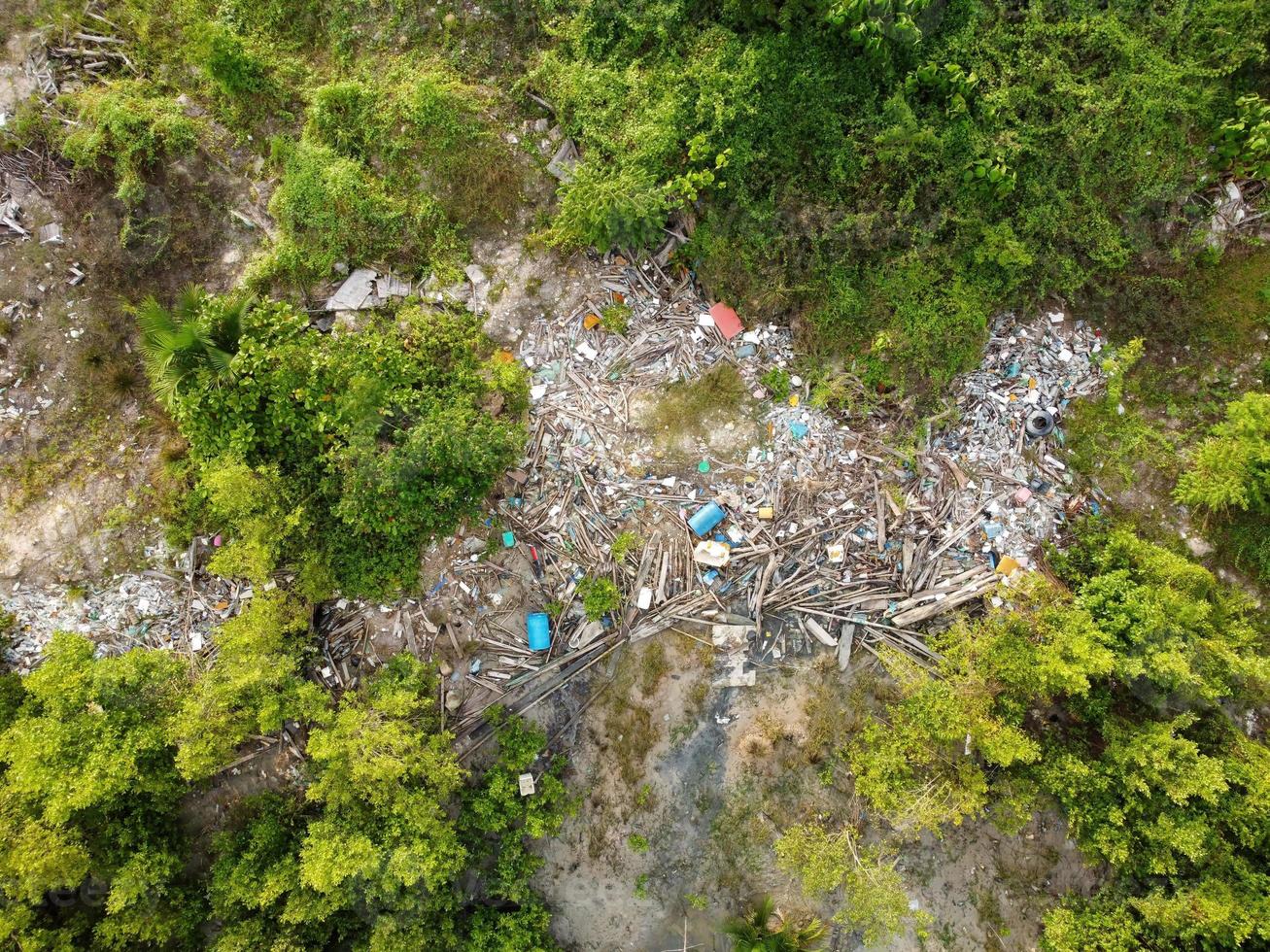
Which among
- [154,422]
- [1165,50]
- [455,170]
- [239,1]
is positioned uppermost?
[1165,50]

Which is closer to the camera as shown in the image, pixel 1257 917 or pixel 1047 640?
pixel 1257 917

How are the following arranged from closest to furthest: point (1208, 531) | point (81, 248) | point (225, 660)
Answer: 1. point (225, 660)
2. point (1208, 531)
3. point (81, 248)

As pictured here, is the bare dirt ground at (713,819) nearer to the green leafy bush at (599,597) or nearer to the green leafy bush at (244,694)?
the green leafy bush at (599,597)

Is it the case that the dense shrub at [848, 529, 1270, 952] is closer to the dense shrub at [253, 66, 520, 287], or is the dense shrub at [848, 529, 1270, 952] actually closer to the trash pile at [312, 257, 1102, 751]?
the trash pile at [312, 257, 1102, 751]

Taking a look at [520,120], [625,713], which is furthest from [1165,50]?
[625,713]

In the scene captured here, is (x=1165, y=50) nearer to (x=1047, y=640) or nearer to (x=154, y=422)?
(x=1047, y=640)

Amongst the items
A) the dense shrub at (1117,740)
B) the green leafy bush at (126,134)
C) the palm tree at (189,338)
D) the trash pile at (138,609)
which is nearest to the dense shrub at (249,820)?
the trash pile at (138,609)

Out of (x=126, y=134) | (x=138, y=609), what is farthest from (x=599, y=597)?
(x=126, y=134)
